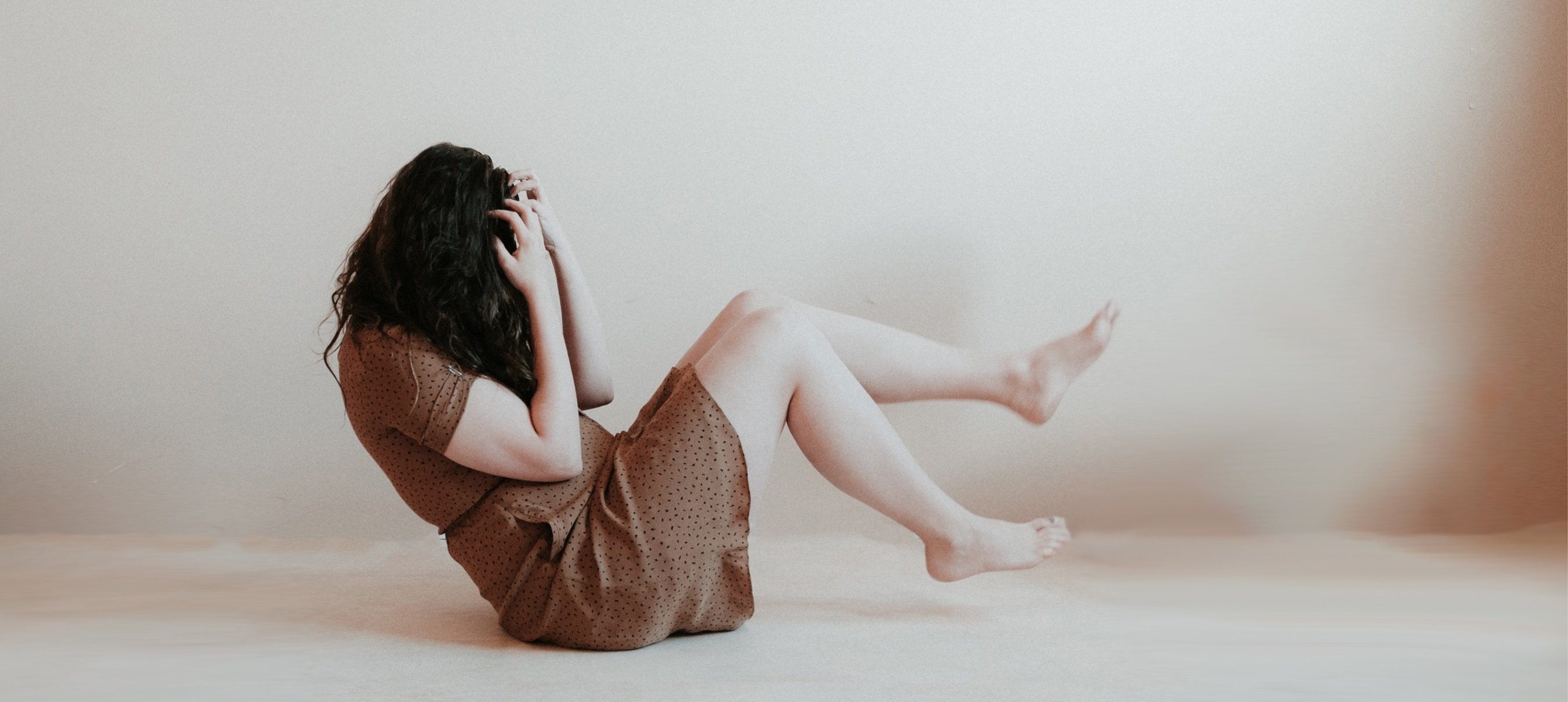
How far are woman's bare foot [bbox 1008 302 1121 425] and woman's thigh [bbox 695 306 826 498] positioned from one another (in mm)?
385

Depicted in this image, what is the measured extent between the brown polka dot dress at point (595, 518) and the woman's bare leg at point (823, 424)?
0.11ft

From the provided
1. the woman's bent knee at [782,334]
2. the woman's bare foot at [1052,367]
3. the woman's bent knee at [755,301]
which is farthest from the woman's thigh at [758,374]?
the woman's bare foot at [1052,367]

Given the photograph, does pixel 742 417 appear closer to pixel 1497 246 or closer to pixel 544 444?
pixel 544 444

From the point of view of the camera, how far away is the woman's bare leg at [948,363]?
1.73 metres

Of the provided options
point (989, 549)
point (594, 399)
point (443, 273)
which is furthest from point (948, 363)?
point (443, 273)

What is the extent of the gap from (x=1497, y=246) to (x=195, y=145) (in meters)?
2.50

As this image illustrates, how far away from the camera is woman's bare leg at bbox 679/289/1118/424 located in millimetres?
1729

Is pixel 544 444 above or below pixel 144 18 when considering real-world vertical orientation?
below

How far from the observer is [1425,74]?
85.3 inches

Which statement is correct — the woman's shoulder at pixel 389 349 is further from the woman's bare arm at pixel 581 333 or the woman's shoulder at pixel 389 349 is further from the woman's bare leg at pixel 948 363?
the woman's bare leg at pixel 948 363

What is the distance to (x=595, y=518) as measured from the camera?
4.95 ft

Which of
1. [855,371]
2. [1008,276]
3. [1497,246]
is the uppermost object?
[1497,246]

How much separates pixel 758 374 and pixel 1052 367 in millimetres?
507

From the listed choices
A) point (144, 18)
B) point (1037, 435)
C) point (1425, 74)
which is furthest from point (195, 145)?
point (1425, 74)
